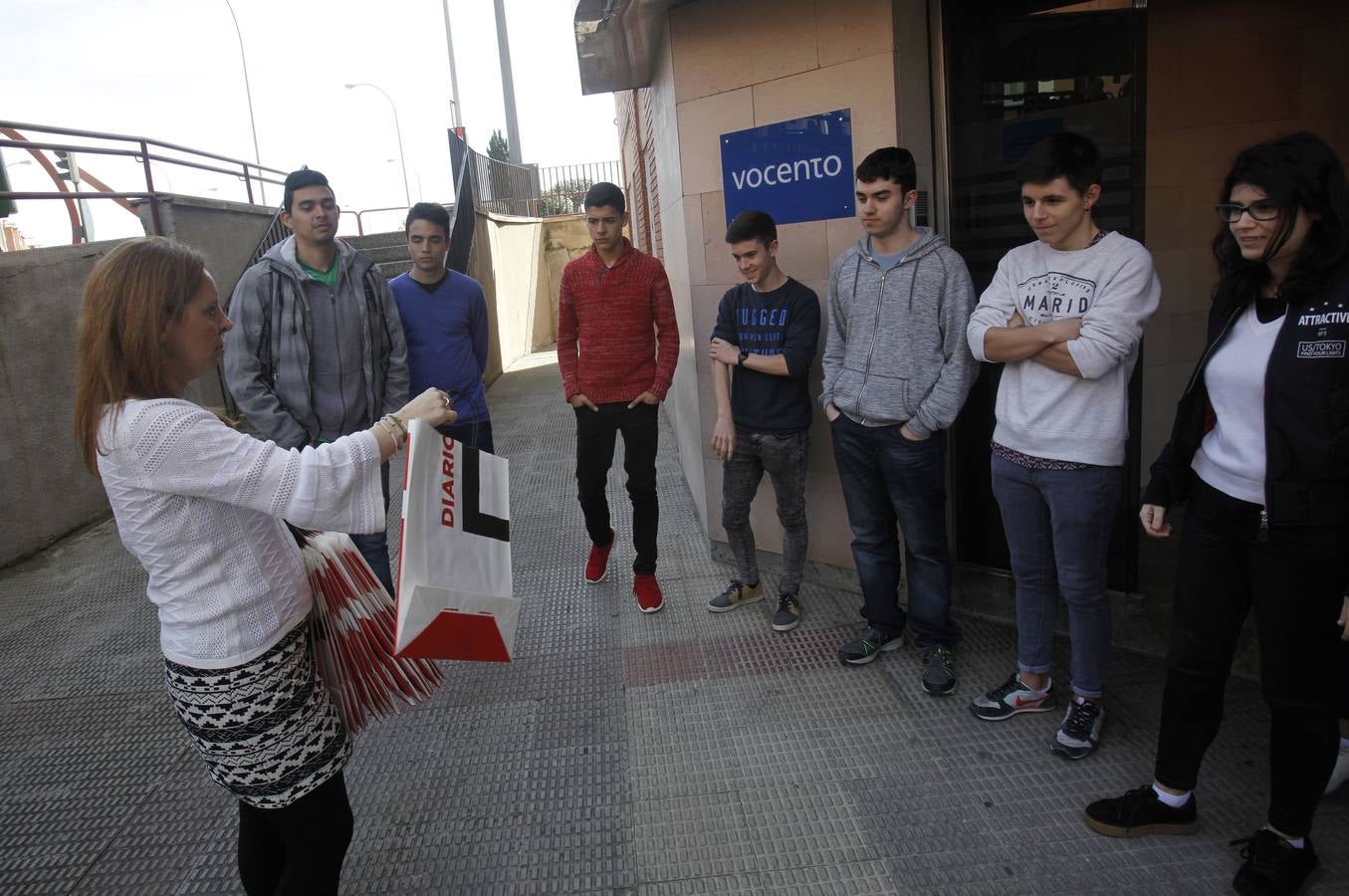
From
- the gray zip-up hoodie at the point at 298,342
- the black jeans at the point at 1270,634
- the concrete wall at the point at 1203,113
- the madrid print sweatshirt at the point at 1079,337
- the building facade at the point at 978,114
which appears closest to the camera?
the black jeans at the point at 1270,634

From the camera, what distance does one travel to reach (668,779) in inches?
115

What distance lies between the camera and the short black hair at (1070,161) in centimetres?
266

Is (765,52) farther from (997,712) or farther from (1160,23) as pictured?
(997,712)

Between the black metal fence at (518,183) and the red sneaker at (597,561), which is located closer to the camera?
the red sneaker at (597,561)

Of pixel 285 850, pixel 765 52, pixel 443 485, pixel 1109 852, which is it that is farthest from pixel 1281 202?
pixel 285 850

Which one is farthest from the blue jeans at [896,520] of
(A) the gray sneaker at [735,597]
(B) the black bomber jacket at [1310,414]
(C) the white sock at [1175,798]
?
(B) the black bomber jacket at [1310,414]

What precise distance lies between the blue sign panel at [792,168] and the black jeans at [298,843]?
9.98ft

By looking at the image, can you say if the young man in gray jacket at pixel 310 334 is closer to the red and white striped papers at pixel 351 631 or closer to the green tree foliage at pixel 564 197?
the red and white striped papers at pixel 351 631

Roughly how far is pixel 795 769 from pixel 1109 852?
0.94m

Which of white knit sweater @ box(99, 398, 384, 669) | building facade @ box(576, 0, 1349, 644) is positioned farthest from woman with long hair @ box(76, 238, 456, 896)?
building facade @ box(576, 0, 1349, 644)

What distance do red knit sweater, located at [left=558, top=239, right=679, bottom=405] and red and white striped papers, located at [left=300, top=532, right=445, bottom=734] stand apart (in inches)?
84.2

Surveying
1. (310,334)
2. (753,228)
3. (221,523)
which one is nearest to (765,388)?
(753,228)

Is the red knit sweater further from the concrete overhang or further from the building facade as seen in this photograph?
the concrete overhang

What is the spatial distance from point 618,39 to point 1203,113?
10.5 feet
